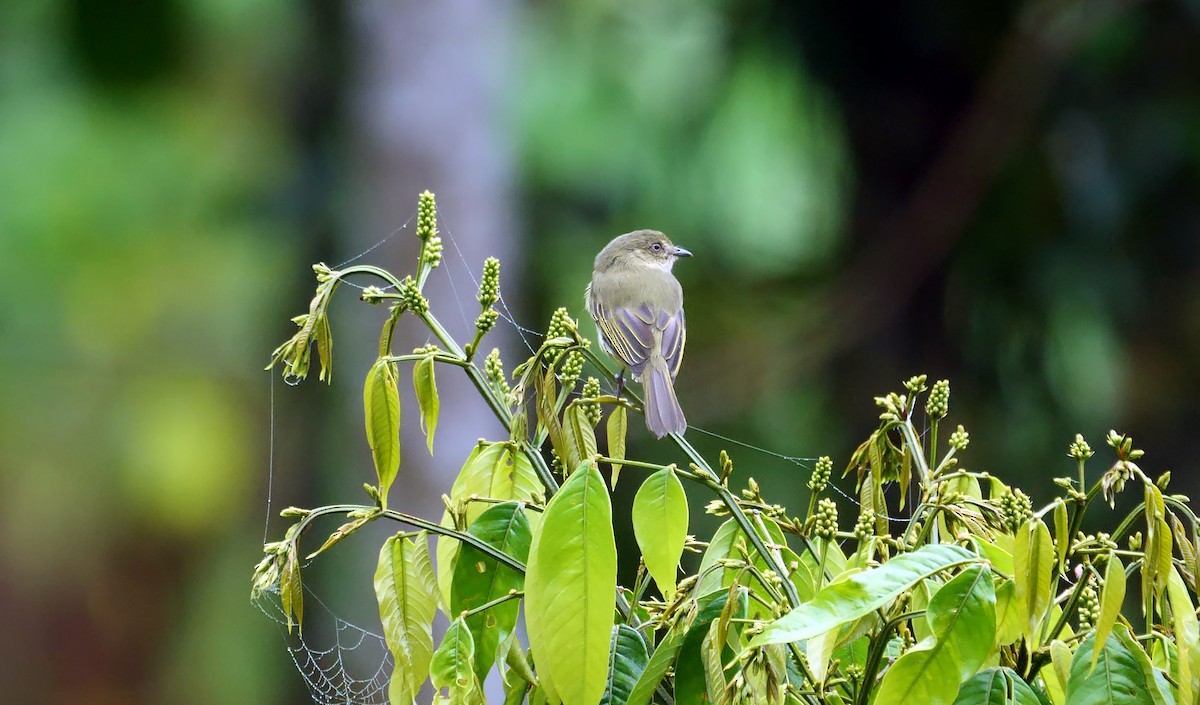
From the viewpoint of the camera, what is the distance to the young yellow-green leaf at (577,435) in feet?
3.90

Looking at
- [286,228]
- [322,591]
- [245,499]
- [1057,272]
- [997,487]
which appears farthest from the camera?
[245,499]

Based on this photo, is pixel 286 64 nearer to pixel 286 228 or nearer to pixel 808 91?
pixel 286 228

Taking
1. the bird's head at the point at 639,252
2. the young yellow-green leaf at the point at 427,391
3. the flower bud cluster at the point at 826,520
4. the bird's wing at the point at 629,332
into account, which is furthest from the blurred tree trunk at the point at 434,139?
the flower bud cluster at the point at 826,520

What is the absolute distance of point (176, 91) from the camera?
24.9 feet

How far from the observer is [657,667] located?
101 cm

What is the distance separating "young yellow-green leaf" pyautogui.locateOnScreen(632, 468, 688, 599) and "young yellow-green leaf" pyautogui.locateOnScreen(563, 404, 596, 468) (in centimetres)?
10

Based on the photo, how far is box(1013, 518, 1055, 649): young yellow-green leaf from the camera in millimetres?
919

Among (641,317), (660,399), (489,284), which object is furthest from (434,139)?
(489,284)

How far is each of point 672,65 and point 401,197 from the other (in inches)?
76.3

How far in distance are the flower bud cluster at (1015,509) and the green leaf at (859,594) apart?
0.37 feet

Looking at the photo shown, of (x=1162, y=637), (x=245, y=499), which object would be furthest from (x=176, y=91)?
(x=1162, y=637)

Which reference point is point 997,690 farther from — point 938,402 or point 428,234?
point 428,234

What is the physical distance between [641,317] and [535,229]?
12.8 ft

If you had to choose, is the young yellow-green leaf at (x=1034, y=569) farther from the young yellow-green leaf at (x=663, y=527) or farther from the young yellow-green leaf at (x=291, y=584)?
the young yellow-green leaf at (x=291, y=584)
